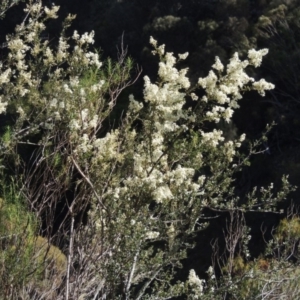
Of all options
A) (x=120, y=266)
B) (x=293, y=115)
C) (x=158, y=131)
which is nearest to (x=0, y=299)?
(x=120, y=266)

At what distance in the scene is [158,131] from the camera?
9.49ft

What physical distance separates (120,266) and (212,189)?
568 millimetres

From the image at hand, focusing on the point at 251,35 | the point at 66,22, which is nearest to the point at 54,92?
the point at 66,22

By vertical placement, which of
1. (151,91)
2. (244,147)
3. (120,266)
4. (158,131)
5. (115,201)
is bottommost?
(244,147)

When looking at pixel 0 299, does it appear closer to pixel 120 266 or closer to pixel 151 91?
pixel 120 266

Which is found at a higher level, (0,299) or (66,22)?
(66,22)

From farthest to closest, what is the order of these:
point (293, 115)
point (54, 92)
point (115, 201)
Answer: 1. point (293, 115)
2. point (54, 92)
3. point (115, 201)

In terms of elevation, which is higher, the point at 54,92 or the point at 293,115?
the point at 54,92

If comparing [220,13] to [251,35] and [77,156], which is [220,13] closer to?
[251,35]

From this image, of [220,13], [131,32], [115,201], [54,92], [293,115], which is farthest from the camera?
[131,32]

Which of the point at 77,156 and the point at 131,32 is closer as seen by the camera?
the point at 77,156

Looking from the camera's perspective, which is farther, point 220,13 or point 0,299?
point 220,13

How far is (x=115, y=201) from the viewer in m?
2.95

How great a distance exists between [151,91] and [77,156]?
0.50 meters
